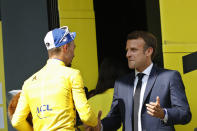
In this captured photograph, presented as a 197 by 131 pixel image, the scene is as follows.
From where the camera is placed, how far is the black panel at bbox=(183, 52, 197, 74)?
5.07 m

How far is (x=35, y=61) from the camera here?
6191mm

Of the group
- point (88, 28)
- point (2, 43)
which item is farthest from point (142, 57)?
point (2, 43)

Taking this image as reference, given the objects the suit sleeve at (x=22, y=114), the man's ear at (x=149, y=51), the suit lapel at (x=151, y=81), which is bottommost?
the suit sleeve at (x=22, y=114)

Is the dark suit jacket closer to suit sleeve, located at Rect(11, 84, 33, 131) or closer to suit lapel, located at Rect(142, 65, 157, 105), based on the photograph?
suit lapel, located at Rect(142, 65, 157, 105)

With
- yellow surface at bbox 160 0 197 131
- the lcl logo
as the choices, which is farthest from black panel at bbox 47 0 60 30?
the lcl logo

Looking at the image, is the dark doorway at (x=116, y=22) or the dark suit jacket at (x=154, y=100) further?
the dark doorway at (x=116, y=22)

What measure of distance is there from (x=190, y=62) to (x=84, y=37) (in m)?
1.62

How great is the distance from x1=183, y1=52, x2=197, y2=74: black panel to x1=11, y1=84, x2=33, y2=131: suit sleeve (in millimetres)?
2206

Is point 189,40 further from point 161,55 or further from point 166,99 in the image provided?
point 166,99

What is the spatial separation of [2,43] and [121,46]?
6.10ft

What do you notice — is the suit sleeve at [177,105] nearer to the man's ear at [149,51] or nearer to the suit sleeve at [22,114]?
the man's ear at [149,51]

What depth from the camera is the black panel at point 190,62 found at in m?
5.07

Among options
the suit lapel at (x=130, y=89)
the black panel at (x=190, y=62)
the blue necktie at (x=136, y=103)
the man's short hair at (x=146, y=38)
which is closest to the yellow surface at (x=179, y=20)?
the black panel at (x=190, y=62)

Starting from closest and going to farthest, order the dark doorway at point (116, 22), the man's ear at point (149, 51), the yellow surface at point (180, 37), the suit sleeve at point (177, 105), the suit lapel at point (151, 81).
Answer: the suit sleeve at point (177, 105) → the suit lapel at point (151, 81) → the man's ear at point (149, 51) → the yellow surface at point (180, 37) → the dark doorway at point (116, 22)
